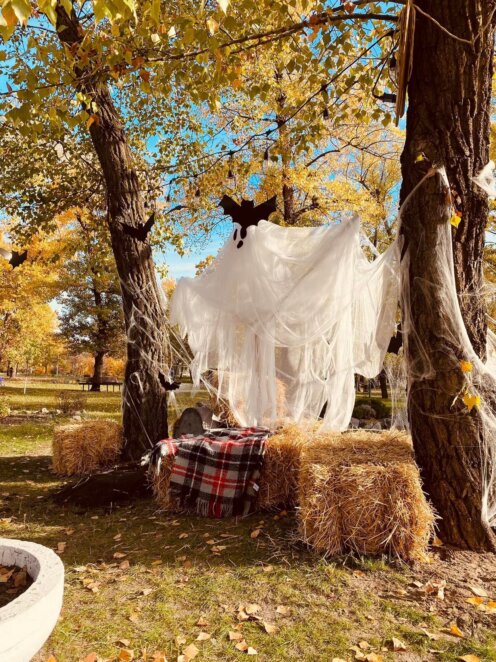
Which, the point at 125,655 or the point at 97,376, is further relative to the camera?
the point at 97,376

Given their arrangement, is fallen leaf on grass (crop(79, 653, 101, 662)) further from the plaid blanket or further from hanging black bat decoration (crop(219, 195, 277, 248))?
hanging black bat decoration (crop(219, 195, 277, 248))

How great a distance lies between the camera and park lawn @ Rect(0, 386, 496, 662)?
281cm

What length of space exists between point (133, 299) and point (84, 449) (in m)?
2.17

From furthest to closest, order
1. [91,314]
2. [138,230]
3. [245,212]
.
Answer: [91,314] < [138,230] < [245,212]

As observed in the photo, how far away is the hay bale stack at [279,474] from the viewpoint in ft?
17.0

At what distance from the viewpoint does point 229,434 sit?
5820 millimetres

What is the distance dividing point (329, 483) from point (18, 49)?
982 centimetres

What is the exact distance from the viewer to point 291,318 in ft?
17.4

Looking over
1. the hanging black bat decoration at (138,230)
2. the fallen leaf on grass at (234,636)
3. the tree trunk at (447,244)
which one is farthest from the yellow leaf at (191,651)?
the hanging black bat decoration at (138,230)

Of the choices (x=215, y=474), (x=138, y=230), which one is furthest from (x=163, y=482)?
(x=138, y=230)

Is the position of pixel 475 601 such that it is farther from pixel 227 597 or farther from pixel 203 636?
pixel 203 636

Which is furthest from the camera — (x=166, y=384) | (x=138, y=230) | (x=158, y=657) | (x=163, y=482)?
(x=166, y=384)

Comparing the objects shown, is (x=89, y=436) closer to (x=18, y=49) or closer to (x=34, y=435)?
(x=34, y=435)

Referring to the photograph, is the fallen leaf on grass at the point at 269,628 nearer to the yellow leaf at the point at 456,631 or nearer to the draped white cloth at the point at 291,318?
the yellow leaf at the point at 456,631
